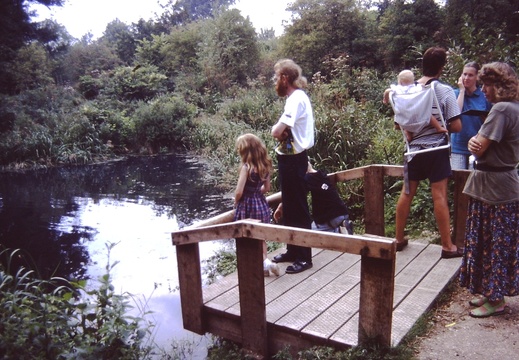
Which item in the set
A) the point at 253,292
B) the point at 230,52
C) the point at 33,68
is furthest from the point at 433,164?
the point at 33,68

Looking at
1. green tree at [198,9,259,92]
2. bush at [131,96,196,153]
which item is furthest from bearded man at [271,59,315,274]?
green tree at [198,9,259,92]

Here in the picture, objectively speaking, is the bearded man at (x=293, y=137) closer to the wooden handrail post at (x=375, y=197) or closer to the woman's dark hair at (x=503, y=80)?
the wooden handrail post at (x=375, y=197)

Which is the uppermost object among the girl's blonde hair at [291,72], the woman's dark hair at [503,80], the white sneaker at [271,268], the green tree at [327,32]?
the green tree at [327,32]

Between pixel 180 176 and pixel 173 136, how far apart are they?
4688mm

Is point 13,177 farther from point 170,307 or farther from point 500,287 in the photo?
point 500,287

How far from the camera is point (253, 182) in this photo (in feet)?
12.7

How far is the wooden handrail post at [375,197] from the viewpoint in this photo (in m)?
4.41

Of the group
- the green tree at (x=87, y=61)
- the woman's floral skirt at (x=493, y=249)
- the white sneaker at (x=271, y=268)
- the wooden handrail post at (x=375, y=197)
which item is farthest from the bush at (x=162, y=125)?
the woman's floral skirt at (x=493, y=249)

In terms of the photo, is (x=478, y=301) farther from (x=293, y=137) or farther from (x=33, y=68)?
(x=33, y=68)

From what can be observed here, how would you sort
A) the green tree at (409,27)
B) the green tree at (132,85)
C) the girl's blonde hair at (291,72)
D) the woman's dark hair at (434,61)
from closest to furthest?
the woman's dark hair at (434,61)
the girl's blonde hair at (291,72)
the green tree at (409,27)
the green tree at (132,85)

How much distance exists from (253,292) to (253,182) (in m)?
1.08

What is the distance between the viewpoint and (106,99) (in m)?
19.2

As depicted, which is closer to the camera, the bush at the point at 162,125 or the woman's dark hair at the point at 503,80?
the woman's dark hair at the point at 503,80

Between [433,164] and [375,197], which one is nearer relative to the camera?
[433,164]
